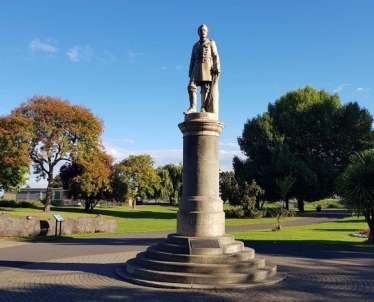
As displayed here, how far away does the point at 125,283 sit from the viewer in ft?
30.0

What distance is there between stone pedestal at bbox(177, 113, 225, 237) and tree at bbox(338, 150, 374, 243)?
9774 millimetres

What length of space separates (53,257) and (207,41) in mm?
8852

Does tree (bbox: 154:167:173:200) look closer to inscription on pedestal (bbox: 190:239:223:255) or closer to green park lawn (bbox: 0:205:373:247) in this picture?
green park lawn (bbox: 0:205:373:247)

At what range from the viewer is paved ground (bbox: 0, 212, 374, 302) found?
312 inches

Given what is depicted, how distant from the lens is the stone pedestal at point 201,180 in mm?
10570

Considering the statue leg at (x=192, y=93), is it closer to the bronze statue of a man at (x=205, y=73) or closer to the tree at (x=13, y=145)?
the bronze statue of a man at (x=205, y=73)

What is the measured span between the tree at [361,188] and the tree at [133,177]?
35.5 meters

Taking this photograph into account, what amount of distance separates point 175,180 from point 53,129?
37.5 m

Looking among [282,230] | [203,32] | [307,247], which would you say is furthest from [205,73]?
[282,230]

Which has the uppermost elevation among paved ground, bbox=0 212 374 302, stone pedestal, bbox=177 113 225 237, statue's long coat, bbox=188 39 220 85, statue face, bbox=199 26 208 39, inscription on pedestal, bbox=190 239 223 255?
statue face, bbox=199 26 208 39

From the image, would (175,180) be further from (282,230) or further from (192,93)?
(192,93)

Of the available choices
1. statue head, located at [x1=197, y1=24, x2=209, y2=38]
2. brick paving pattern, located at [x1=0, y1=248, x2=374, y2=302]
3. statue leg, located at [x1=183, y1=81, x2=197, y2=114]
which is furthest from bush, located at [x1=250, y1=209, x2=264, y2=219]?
statue head, located at [x1=197, y1=24, x2=209, y2=38]

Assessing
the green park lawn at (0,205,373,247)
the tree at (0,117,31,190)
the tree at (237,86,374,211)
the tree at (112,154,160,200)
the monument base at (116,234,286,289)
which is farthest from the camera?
the tree at (112,154,160,200)

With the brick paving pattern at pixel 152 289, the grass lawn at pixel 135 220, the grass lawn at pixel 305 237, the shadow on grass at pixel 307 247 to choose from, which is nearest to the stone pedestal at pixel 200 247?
the brick paving pattern at pixel 152 289
